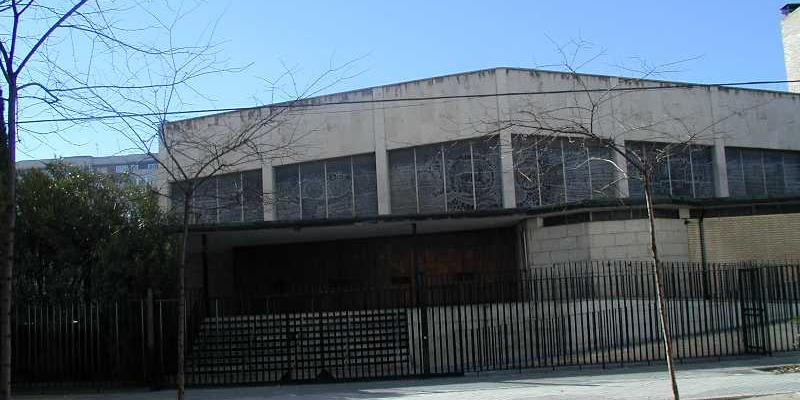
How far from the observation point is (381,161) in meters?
29.4

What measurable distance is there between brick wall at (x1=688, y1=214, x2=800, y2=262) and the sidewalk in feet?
22.4

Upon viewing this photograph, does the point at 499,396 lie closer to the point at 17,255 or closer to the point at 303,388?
the point at 303,388

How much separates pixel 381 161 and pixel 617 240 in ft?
35.9

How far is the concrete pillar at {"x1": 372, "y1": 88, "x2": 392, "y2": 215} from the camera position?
29188 mm

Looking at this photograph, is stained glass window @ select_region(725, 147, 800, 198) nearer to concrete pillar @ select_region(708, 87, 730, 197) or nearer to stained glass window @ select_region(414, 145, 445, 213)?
concrete pillar @ select_region(708, 87, 730, 197)

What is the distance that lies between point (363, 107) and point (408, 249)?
20.2 ft

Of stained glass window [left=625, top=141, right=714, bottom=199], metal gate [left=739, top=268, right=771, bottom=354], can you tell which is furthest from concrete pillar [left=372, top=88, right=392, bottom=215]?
metal gate [left=739, top=268, right=771, bottom=354]

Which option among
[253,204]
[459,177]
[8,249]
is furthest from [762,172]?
[8,249]

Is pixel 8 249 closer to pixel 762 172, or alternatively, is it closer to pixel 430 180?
pixel 430 180

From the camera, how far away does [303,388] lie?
14609 millimetres

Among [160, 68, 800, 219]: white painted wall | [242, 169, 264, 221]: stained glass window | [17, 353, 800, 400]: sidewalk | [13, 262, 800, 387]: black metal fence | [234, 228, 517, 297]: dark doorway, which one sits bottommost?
[17, 353, 800, 400]: sidewalk

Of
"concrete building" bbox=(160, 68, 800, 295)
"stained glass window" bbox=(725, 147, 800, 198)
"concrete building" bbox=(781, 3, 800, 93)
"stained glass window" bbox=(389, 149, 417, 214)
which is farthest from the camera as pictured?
"concrete building" bbox=(781, 3, 800, 93)

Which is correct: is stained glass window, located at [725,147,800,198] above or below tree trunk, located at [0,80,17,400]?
above

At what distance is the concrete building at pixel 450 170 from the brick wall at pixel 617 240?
1.25m
